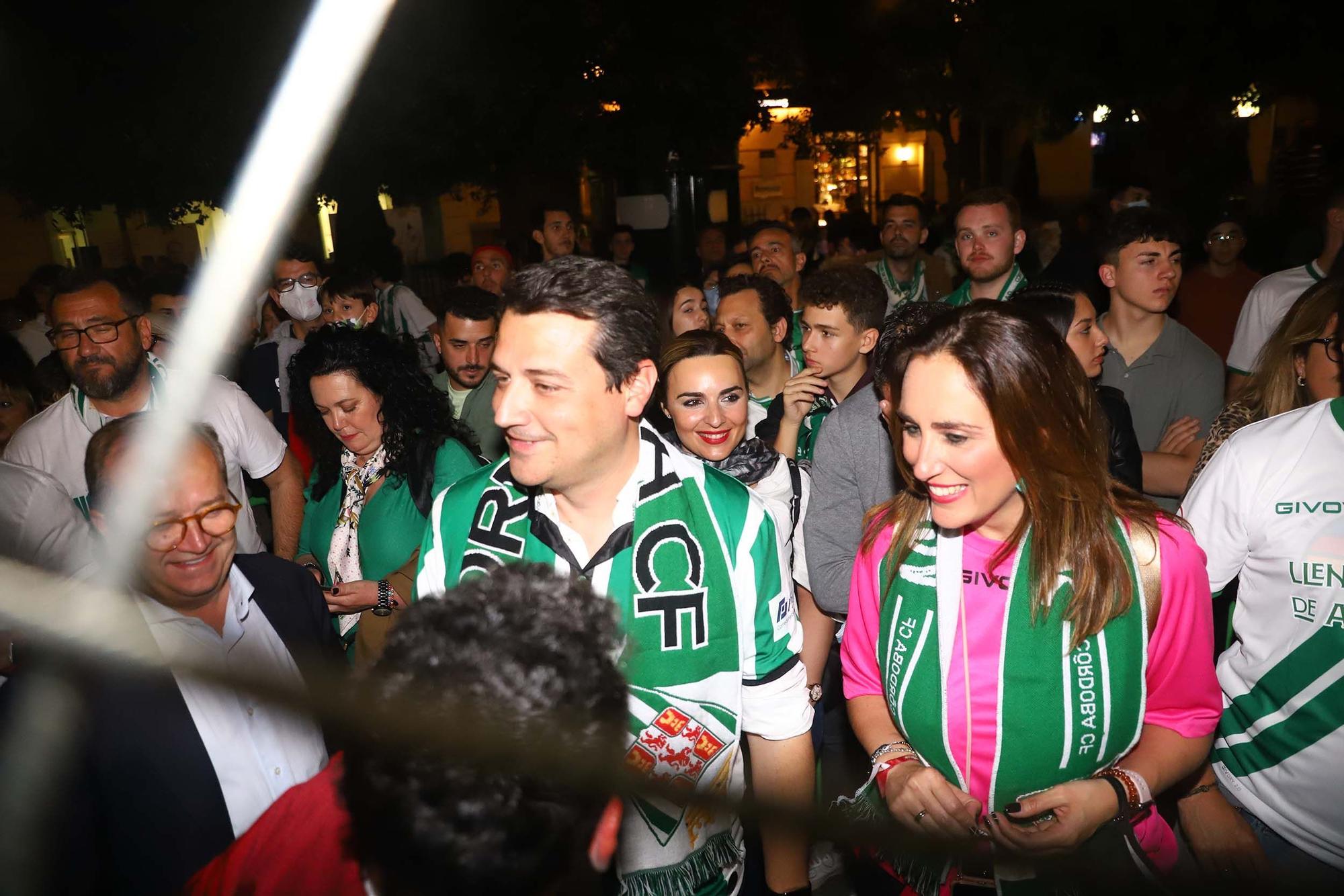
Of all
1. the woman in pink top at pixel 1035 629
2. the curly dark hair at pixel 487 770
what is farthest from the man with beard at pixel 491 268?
the curly dark hair at pixel 487 770

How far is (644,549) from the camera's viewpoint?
212cm

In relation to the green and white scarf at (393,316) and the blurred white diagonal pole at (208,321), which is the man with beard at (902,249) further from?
the blurred white diagonal pole at (208,321)

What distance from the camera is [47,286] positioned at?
7.69 m

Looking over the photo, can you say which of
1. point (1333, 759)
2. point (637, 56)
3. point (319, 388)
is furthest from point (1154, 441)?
point (637, 56)

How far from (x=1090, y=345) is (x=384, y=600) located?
280cm

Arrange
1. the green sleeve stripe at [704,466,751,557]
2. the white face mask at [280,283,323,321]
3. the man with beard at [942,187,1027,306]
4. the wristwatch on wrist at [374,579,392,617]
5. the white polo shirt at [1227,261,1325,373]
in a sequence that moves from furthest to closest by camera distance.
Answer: the white face mask at [280,283,323,321], the man with beard at [942,187,1027,306], the white polo shirt at [1227,261,1325,373], the wristwatch on wrist at [374,579,392,617], the green sleeve stripe at [704,466,751,557]

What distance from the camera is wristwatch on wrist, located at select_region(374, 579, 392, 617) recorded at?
10.3 ft

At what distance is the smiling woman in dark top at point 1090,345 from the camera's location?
3018mm

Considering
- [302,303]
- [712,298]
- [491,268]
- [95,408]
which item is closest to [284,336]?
[302,303]

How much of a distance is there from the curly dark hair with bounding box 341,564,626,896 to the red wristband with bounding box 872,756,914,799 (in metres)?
0.96

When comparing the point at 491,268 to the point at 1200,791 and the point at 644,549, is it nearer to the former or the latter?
the point at 644,549

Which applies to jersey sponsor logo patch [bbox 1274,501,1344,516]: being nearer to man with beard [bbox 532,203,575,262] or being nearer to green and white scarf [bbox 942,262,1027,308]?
green and white scarf [bbox 942,262,1027,308]

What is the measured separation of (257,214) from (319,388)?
401 inches

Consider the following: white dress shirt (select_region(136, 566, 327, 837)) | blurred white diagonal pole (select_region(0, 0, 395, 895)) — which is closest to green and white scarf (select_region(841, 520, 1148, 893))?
white dress shirt (select_region(136, 566, 327, 837))
